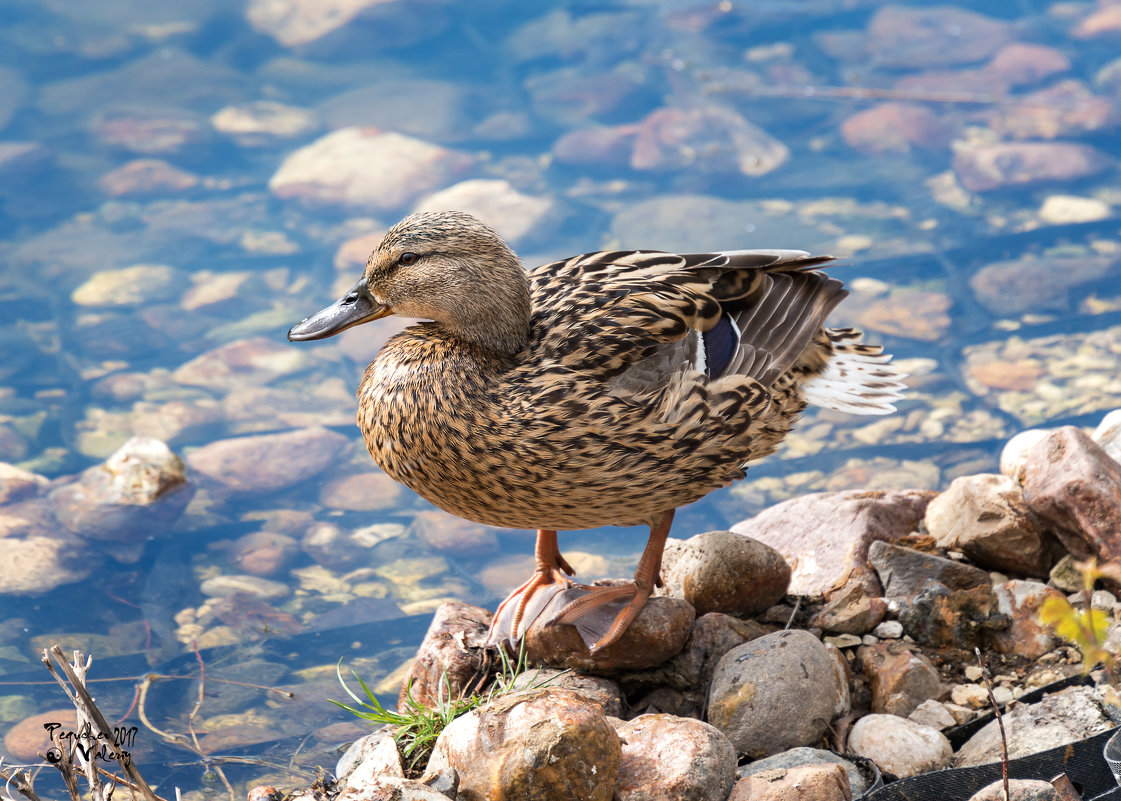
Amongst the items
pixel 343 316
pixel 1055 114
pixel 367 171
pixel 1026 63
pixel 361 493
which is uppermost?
pixel 343 316

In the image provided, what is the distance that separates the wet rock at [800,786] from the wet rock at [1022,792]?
0.32 metres

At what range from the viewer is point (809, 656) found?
309 cm

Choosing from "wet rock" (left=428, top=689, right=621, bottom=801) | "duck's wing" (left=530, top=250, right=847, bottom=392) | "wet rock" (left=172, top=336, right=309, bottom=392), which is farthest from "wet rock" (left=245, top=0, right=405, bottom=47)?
"wet rock" (left=428, top=689, right=621, bottom=801)

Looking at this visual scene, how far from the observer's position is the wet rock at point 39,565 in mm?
5250

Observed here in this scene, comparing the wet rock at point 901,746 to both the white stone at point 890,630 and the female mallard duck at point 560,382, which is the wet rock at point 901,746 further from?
the female mallard duck at point 560,382

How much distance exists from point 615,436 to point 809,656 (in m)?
0.87

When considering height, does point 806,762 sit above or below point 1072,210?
above

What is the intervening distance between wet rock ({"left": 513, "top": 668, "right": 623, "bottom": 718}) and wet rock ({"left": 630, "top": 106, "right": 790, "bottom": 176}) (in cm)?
694

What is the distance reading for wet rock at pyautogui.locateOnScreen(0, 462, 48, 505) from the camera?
19.5 ft

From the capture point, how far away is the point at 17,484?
19.9 feet

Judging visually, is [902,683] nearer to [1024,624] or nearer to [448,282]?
[1024,624]

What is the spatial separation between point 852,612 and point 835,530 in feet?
1.72

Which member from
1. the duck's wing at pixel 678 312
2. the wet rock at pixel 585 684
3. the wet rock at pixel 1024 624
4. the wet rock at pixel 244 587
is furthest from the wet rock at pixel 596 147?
the wet rock at pixel 585 684

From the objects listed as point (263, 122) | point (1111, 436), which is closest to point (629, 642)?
point (1111, 436)
